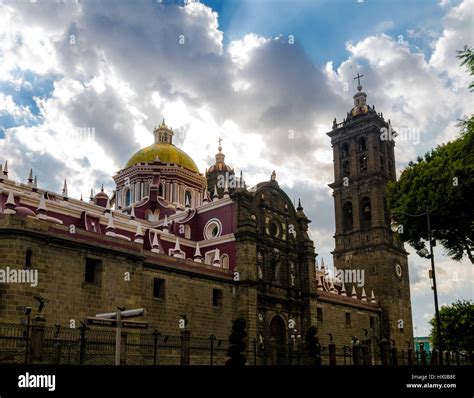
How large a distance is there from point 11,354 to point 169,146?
3262cm

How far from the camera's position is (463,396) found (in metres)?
11.3

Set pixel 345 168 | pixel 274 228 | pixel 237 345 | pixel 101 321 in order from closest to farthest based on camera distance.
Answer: pixel 101 321 → pixel 237 345 → pixel 274 228 → pixel 345 168

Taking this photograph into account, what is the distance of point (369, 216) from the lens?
51031 millimetres

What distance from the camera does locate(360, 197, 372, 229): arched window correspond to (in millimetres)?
50625

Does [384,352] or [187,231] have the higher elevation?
[187,231]

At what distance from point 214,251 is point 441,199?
15372 mm

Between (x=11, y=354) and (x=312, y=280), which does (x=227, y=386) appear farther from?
(x=312, y=280)

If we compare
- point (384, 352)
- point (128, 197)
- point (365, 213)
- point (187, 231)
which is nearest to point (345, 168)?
point (365, 213)

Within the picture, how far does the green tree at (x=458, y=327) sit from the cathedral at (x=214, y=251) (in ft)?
20.1

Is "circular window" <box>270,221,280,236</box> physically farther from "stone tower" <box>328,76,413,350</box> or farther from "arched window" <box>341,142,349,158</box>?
"arched window" <box>341,142,349,158</box>

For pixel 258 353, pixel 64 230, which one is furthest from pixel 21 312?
pixel 258 353

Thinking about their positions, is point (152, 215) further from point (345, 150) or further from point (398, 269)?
point (398, 269)

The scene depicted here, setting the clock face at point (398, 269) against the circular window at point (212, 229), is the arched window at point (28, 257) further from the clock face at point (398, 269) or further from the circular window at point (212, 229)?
the clock face at point (398, 269)

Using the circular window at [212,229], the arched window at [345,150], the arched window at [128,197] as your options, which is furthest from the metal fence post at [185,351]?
the arched window at [345,150]
